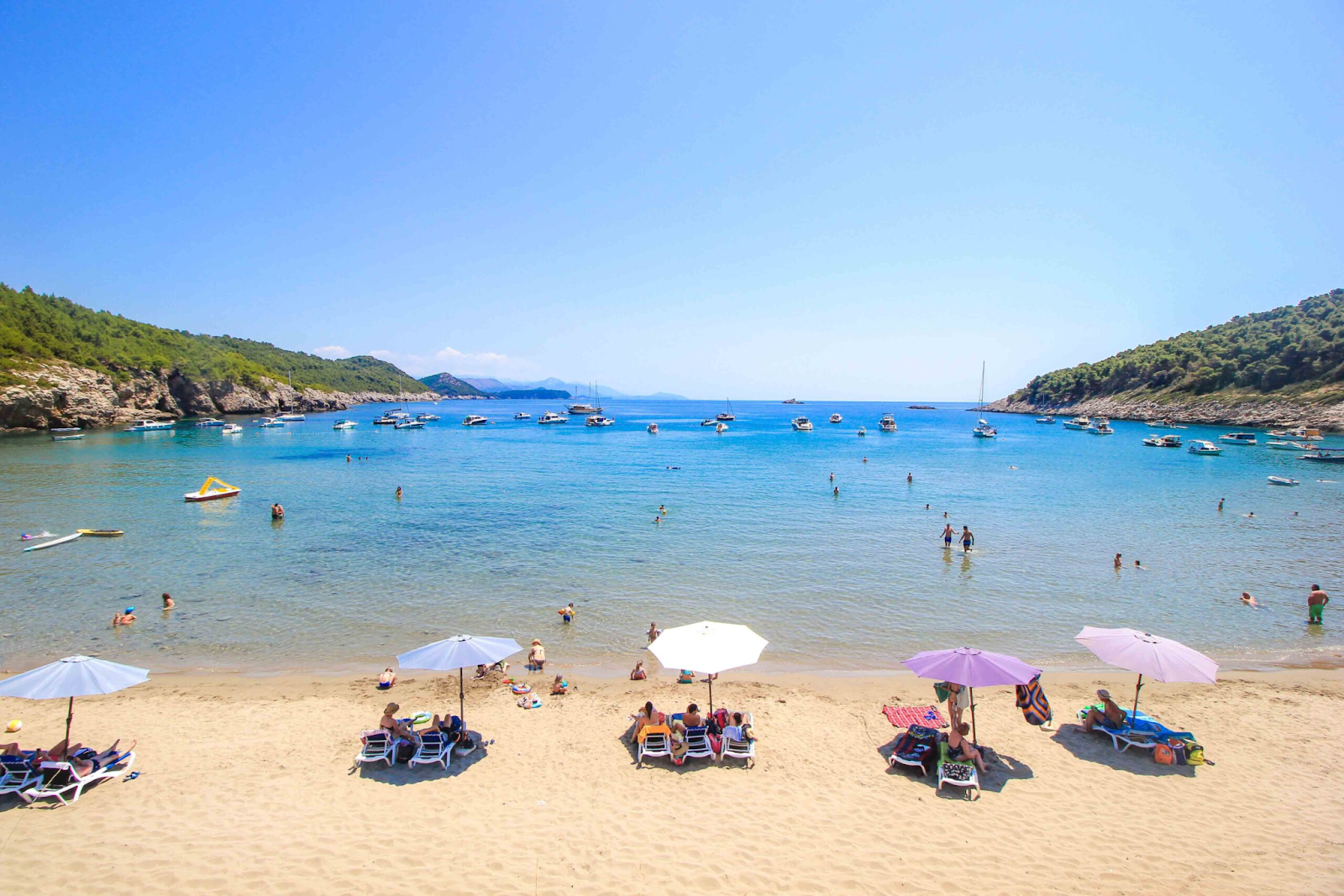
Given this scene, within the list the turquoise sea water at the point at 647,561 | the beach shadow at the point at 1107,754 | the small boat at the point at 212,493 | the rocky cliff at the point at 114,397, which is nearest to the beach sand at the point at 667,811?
the beach shadow at the point at 1107,754

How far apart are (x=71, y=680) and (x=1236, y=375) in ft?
442

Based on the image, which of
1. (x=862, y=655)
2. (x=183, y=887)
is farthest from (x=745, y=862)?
(x=862, y=655)

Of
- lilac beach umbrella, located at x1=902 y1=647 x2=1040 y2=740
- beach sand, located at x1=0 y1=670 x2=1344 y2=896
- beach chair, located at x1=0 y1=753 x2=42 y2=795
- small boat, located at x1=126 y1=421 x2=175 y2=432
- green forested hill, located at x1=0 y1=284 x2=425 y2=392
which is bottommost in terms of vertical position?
beach sand, located at x1=0 y1=670 x2=1344 y2=896

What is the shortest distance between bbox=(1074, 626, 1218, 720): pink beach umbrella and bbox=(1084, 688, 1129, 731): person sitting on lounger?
44cm

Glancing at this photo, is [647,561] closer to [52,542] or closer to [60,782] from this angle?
[60,782]

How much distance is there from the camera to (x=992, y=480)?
Answer: 45.1 m

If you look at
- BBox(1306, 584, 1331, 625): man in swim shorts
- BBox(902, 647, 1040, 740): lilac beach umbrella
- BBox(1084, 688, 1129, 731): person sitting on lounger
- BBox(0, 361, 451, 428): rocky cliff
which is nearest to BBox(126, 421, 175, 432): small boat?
BBox(0, 361, 451, 428): rocky cliff

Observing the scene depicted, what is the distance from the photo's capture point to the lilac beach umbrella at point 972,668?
28.5 ft

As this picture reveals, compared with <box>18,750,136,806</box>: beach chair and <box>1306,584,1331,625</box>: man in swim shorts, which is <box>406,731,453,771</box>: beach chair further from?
<box>1306,584,1331,625</box>: man in swim shorts

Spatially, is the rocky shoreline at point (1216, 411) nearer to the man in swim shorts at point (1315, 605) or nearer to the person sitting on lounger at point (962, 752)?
the man in swim shorts at point (1315, 605)

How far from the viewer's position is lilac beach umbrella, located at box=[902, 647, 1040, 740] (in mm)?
8672

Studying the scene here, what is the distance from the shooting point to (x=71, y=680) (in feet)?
27.2

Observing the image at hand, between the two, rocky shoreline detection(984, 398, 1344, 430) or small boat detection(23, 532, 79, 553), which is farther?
rocky shoreline detection(984, 398, 1344, 430)

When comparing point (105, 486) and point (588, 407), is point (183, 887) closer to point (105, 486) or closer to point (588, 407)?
point (105, 486)
